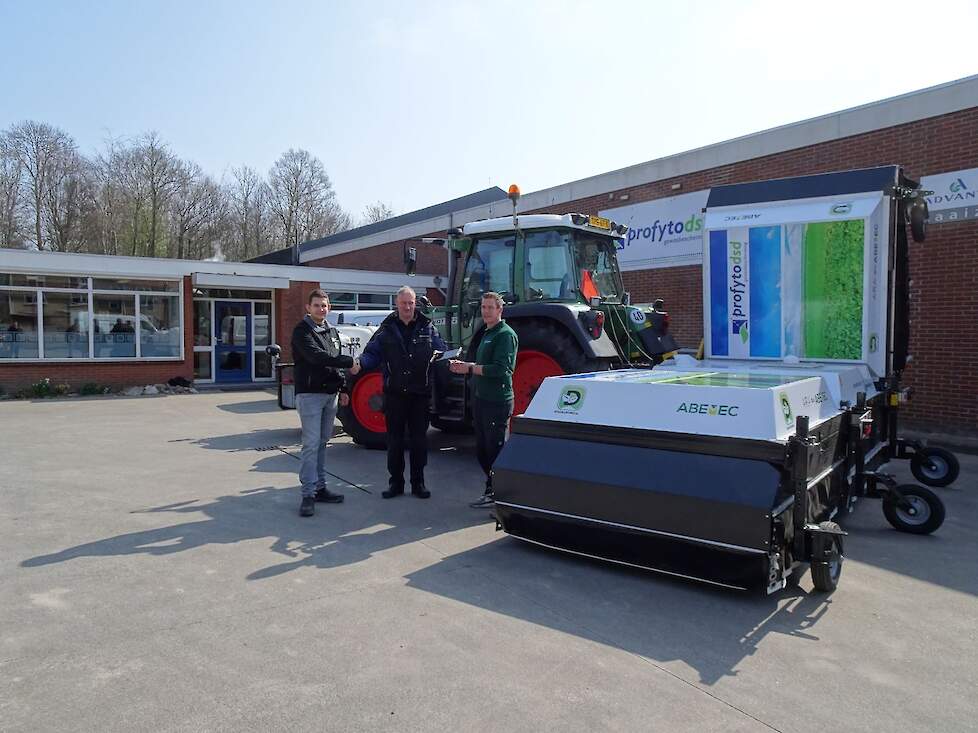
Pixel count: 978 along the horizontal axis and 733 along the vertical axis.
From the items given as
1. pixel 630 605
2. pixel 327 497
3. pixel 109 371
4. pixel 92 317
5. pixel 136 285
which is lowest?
pixel 630 605

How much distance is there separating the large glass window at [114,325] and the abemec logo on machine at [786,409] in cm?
1501

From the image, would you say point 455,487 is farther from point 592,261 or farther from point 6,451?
point 6,451

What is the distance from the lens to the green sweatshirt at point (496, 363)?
5590 millimetres

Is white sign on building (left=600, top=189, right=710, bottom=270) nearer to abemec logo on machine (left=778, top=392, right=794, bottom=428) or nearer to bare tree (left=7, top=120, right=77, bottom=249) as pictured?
abemec logo on machine (left=778, top=392, right=794, bottom=428)

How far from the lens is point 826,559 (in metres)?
3.70

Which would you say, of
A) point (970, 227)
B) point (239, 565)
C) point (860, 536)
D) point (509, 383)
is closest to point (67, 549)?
point (239, 565)

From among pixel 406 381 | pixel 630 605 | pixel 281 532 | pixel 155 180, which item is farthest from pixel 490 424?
pixel 155 180

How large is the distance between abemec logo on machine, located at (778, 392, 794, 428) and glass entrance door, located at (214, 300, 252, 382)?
598 inches

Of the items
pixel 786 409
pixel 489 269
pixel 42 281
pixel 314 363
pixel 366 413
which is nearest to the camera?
pixel 786 409

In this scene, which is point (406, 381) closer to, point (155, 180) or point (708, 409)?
point (708, 409)

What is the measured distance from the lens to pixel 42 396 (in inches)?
558

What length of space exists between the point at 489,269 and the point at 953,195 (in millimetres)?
6564

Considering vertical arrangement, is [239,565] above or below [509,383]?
below

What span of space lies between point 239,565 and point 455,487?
2.53m
